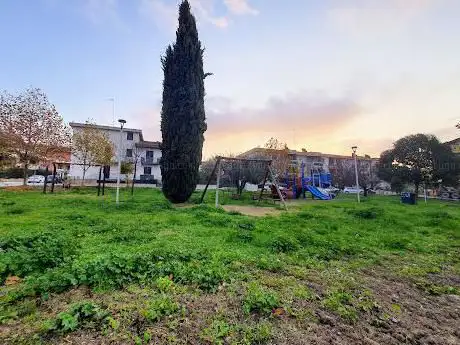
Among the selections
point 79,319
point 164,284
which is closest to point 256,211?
point 164,284

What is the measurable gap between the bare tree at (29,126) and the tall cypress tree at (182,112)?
609 inches

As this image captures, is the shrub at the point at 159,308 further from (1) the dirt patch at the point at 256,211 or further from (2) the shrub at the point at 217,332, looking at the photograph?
(1) the dirt patch at the point at 256,211

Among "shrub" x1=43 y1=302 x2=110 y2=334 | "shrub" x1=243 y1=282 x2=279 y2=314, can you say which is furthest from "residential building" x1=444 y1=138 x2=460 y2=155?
"shrub" x1=43 y1=302 x2=110 y2=334

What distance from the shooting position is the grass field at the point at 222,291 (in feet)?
7.73

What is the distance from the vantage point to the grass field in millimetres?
2357

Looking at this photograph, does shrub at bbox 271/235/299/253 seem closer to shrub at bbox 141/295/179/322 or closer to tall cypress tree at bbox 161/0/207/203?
shrub at bbox 141/295/179/322

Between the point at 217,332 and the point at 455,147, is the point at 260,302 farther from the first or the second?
the point at 455,147

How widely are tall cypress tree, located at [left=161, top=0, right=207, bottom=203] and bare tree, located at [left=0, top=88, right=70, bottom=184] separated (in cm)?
1548

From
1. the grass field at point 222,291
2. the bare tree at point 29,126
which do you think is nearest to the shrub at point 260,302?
the grass field at point 222,291

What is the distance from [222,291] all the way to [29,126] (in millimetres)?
26241

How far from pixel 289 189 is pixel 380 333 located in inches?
774

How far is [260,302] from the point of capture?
2879 mm

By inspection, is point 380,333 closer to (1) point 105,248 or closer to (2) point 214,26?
(1) point 105,248

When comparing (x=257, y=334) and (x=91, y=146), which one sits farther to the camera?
(x=91, y=146)
